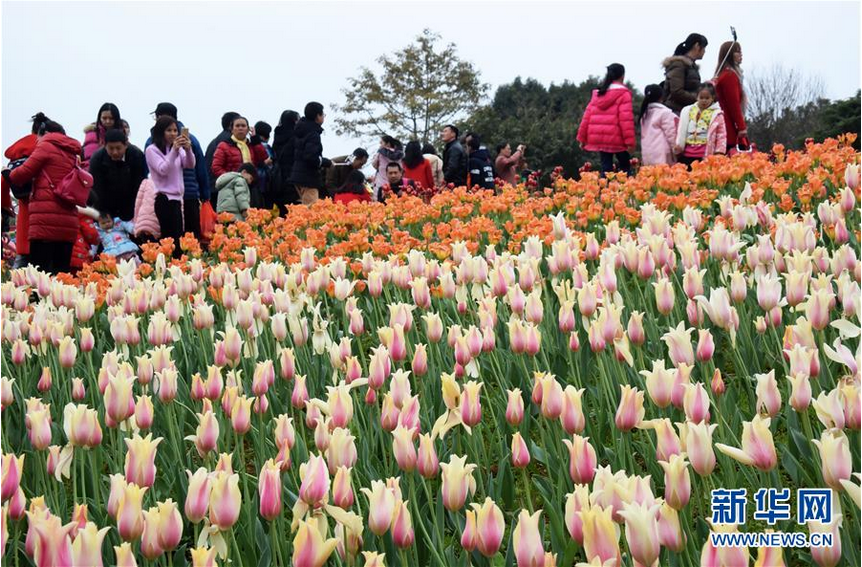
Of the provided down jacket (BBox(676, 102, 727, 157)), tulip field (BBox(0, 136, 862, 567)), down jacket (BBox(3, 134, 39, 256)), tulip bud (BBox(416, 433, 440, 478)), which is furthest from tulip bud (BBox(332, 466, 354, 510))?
down jacket (BBox(676, 102, 727, 157))

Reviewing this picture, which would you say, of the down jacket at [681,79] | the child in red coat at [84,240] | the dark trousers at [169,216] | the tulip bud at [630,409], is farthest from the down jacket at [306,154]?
the tulip bud at [630,409]

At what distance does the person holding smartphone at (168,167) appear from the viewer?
29.4ft

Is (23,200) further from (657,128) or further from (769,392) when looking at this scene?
(769,392)

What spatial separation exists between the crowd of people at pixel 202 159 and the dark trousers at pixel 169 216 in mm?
11

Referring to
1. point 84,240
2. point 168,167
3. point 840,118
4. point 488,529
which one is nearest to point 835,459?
point 488,529

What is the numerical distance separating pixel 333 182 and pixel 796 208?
29.4 ft

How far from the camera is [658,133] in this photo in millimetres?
10914

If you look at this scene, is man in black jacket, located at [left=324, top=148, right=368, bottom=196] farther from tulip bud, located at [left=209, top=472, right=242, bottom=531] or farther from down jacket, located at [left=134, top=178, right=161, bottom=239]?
tulip bud, located at [left=209, top=472, right=242, bottom=531]

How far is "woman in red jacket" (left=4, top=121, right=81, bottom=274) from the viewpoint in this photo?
25.7 feet

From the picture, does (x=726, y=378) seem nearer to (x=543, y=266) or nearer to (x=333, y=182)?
(x=543, y=266)

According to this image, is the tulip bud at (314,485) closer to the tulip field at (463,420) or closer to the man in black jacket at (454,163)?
the tulip field at (463,420)

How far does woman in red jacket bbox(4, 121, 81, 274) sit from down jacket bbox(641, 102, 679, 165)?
653cm

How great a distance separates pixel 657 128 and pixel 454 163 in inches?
144

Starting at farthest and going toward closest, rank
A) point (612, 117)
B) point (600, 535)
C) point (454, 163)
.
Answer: point (454, 163)
point (612, 117)
point (600, 535)
